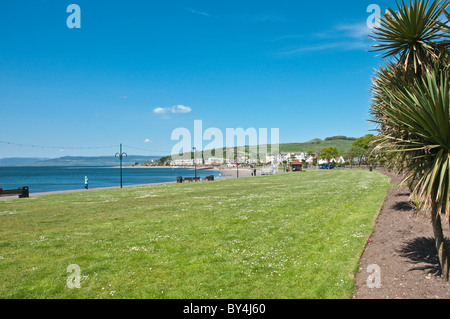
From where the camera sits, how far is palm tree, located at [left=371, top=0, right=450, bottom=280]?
6.23 meters

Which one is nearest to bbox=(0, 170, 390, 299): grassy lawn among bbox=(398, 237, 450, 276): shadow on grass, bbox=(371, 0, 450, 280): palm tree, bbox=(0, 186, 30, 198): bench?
bbox=(398, 237, 450, 276): shadow on grass

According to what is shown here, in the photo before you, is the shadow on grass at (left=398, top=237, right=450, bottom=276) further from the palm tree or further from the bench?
the bench

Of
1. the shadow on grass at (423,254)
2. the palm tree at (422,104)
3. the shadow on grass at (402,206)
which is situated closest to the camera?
the palm tree at (422,104)

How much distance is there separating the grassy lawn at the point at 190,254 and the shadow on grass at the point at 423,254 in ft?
4.73

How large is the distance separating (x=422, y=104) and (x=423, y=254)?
564 centimetres

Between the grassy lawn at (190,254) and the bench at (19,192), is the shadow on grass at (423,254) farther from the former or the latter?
the bench at (19,192)

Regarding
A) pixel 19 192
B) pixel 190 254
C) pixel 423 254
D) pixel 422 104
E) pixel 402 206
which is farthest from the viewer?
pixel 19 192

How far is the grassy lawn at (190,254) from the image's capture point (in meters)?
7.69

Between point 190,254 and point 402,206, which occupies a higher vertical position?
point 402,206

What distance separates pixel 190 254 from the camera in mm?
10398

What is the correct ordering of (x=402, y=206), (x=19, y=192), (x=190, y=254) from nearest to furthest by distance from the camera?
(x=190, y=254) < (x=402, y=206) < (x=19, y=192)

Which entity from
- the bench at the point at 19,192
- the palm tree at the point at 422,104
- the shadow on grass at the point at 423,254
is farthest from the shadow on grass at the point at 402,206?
the bench at the point at 19,192

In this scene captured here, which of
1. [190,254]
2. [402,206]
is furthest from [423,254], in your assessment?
[402,206]

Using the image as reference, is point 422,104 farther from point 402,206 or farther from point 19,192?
point 19,192
